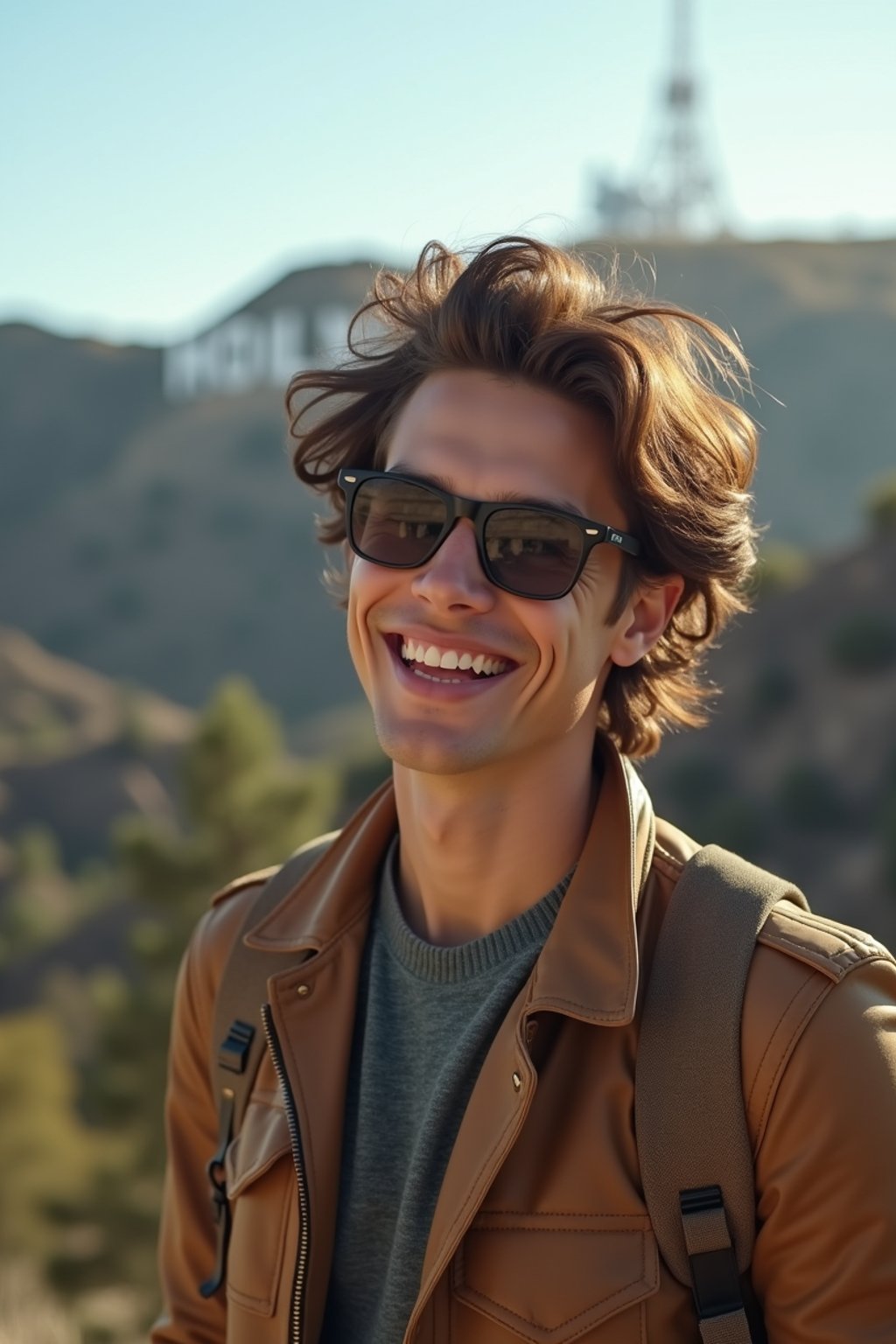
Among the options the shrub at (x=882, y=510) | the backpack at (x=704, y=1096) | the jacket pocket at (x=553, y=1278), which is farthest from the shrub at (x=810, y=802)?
the jacket pocket at (x=553, y=1278)

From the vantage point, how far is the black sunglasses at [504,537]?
241 cm

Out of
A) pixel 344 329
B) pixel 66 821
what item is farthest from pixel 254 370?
pixel 344 329

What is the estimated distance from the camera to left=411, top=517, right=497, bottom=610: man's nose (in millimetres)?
2400

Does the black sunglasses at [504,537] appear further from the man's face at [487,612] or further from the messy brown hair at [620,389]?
the messy brown hair at [620,389]

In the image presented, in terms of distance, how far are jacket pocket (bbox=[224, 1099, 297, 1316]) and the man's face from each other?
0.66 meters

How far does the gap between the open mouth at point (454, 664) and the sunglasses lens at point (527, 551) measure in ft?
0.42

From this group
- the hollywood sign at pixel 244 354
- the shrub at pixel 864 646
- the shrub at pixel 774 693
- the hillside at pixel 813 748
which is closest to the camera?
the hillside at pixel 813 748

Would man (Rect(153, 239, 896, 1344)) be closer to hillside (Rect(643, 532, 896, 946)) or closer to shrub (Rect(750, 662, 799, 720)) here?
hillside (Rect(643, 532, 896, 946))

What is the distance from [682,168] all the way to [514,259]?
124 metres

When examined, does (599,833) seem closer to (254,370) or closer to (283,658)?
(283,658)

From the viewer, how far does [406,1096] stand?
242cm

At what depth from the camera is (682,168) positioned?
118 m

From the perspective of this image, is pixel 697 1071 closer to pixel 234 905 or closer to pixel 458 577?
pixel 458 577

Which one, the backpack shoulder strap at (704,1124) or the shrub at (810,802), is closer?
the backpack shoulder strap at (704,1124)
